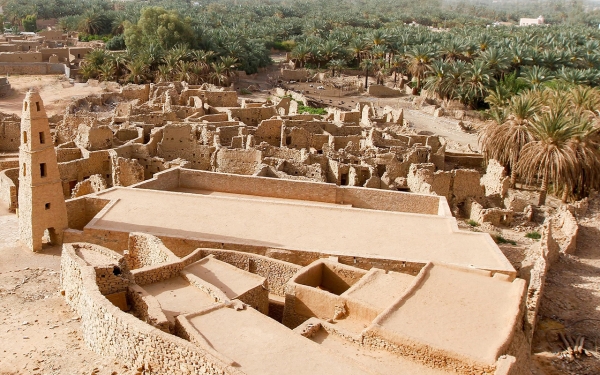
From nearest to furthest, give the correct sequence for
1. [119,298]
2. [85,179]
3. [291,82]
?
1. [119,298]
2. [85,179]
3. [291,82]

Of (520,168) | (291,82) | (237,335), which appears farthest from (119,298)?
(291,82)

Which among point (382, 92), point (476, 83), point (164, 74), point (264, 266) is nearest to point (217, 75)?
point (164, 74)

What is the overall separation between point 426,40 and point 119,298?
65.9 m

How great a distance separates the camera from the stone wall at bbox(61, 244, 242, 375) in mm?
9906

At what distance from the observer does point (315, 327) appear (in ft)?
41.5

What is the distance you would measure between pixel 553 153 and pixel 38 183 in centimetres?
2064

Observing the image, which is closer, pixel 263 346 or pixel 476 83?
pixel 263 346

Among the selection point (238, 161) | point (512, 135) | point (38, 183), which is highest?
point (38, 183)

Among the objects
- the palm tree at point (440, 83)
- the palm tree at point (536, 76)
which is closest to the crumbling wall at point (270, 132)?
the palm tree at point (440, 83)

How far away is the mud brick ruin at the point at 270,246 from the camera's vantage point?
11.4m

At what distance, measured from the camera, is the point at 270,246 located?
54.9ft

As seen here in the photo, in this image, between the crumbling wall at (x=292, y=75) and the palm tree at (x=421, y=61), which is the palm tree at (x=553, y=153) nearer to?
the palm tree at (x=421, y=61)

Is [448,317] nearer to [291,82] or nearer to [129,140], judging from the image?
[129,140]

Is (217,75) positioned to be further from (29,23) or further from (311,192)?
(29,23)
